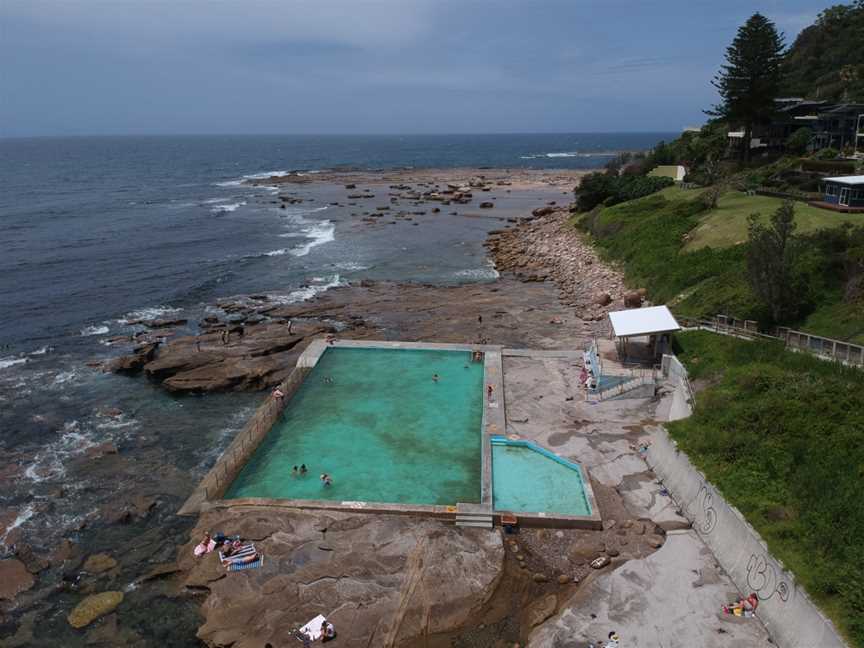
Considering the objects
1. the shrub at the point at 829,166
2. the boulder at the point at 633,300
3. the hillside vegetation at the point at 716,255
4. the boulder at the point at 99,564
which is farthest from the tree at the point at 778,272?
the boulder at the point at 99,564

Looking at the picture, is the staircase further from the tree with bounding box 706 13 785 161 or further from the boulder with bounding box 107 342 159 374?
the tree with bounding box 706 13 785 161

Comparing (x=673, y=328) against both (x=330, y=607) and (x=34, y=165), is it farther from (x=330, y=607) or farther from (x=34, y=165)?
(x=34, y=165)

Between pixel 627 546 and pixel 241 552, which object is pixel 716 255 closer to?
pixel 627 546

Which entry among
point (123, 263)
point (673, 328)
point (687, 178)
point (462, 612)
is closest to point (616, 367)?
point (673, 328)

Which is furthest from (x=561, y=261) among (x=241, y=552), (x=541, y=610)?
(x=241, y=552)

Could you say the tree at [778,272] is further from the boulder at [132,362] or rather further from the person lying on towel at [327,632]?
the boulder at [132,362]

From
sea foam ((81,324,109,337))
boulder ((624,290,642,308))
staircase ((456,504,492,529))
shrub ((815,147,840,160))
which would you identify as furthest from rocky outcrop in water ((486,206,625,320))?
sea foam ((81,324,109,337))
